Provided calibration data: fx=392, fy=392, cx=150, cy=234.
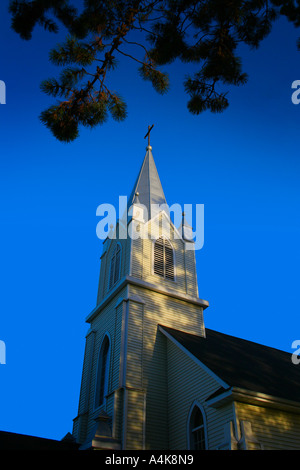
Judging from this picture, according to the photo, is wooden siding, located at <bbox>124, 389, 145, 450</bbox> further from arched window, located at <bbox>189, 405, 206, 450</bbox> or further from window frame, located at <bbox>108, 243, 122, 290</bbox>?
window frame, located at <bbox>108, 243, 122, 290</bbox>

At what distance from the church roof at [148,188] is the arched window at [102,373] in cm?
773

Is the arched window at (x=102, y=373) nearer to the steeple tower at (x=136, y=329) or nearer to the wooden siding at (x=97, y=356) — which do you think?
the steeple tower at (x=136, y=329)

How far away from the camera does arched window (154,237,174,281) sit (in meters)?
20.4

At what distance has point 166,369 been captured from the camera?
16656mm

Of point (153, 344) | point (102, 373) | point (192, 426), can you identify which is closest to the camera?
point (192, 426)

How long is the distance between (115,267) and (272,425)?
452 inches

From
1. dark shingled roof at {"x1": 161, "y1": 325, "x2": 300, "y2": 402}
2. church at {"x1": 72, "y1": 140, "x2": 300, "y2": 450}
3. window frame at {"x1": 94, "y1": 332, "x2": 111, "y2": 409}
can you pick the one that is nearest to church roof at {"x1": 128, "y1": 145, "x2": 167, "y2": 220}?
church at {"x1": 72, "y1": 140, "x2": 300, "y2": 450}

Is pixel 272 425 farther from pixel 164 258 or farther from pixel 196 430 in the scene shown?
pixel 164 258

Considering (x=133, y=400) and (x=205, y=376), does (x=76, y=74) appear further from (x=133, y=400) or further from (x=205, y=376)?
(x=133, y=400)

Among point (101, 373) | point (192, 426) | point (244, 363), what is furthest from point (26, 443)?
point (244, 363)

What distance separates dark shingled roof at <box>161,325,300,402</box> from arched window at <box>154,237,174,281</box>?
3.48m

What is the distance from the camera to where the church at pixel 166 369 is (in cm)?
1223

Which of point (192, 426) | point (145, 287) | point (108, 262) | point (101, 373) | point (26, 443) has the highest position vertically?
point (108, 262)

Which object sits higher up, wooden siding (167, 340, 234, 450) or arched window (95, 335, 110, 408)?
arched window (95, 335, 110, 408)
